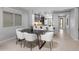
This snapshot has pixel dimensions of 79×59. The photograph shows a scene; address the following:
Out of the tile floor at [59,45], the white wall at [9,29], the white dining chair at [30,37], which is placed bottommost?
the tile floor at [59,45]

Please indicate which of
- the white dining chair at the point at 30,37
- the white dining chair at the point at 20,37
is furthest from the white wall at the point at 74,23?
the white dining chair at the point at 20,37

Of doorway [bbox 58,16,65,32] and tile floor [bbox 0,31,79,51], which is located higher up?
doorway [bbox 58,16,65,32]

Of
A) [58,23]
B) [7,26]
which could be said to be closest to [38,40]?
[58,23]

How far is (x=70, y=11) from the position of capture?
215cm

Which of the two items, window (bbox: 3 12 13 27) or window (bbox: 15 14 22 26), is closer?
window (bbox: 3 12 13 27)

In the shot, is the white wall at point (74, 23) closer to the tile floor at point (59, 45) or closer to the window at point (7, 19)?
the tile floor at point (59, 45)

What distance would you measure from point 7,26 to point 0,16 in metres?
0.26

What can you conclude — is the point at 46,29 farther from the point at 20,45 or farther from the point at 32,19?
the point at 20,45

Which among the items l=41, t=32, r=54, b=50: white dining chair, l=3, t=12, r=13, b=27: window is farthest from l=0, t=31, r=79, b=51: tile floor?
l=3, t=12, r=13, b=27: window

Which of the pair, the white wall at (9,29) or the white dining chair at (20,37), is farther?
the white dining chair at (20,37)

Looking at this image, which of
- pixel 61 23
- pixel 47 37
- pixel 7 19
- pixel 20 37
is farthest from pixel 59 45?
pixel 7 19

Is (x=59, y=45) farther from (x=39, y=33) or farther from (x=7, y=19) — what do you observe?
(x=7, y=19)

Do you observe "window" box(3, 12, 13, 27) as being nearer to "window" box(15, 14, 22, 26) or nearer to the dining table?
"window" box(15, 14, 22, 26)

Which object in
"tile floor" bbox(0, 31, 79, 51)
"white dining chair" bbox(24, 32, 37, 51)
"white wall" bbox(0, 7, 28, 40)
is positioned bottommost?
"tile floor" bbox(0, 31, 79, 51)
